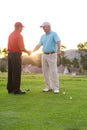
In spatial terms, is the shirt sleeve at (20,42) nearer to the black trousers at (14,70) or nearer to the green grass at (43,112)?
the black trousers at (14,70)

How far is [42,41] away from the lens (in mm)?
14055

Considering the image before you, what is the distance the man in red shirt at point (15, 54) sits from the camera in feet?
44.1

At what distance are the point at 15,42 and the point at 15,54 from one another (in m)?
0.35

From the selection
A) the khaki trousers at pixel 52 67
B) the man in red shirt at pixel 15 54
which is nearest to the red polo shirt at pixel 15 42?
the man in red shirt at pixel 15 54

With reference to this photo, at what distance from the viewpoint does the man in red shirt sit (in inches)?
529

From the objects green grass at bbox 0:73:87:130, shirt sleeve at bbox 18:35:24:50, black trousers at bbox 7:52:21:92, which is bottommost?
green grass at bbox 0:73:87:130

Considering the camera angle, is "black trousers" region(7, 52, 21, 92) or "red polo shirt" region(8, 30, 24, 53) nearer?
"red polo shirt" region(8, 30, 24, 53)

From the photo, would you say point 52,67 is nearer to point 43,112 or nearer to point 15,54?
point 15,54

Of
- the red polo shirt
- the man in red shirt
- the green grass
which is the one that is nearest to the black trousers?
the man in red shirt

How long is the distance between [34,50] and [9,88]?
165 cm

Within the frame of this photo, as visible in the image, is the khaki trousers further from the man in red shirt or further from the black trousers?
the black trousers

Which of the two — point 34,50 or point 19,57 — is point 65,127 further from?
point 34,50

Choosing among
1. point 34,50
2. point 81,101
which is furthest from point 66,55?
point 81,101

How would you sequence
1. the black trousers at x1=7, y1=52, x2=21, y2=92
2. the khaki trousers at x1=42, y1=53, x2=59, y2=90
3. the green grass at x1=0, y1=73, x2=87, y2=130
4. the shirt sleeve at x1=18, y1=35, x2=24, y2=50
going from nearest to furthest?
1. the green grass at x1=0, y1=73, x2=87, y2=130
2. the shirt sleeve at x1=18, y1=35, x2=24, y2=50
3. the black trousers at x1=7, y1=52, x2=21, y2=92
4. the khaki trousers at x1=42, y1=53, x2=59, y2=90
